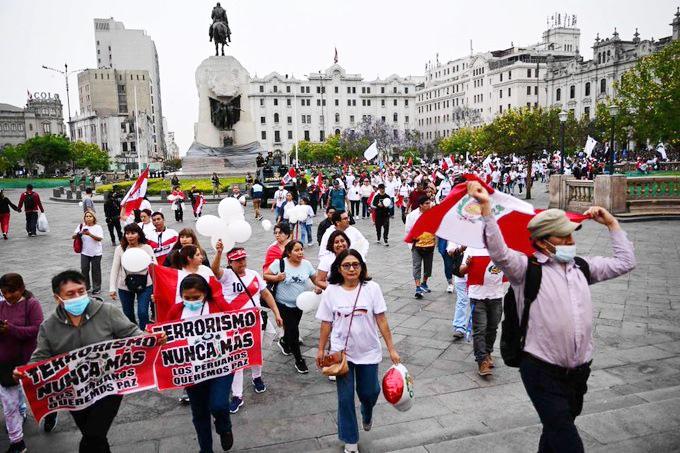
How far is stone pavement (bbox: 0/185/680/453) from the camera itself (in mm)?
4129

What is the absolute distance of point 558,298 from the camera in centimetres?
314

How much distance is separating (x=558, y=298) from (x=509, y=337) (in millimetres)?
427

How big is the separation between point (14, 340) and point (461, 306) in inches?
194

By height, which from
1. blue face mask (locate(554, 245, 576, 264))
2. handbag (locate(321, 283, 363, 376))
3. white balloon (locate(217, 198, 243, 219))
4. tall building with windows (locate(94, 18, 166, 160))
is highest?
tall building with windows (locate(94, 18, 166, 160))

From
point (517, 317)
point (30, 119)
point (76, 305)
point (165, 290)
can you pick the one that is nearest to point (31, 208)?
point (165, 290)

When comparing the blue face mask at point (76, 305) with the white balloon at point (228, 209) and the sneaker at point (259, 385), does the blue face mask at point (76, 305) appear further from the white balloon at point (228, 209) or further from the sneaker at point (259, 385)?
the sneaker at point (259, 385)

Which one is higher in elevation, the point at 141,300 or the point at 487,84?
the point at 487,84

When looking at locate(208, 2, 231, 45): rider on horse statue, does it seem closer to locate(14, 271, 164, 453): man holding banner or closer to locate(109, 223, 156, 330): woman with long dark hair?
locate(109, 223, 156, 330): woman with long dark hair

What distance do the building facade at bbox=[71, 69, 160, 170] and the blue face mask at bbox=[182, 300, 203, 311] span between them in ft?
359

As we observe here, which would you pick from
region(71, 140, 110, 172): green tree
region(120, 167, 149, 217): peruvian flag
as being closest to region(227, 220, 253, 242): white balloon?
region(120, 167, 149, 217): peruvian flag

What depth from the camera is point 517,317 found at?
3340mm

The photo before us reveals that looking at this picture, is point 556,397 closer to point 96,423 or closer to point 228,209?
point 96,423

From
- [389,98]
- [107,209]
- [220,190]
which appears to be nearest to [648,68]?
[220,190]

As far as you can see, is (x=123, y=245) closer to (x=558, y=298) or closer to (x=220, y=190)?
(x=558, y=298)
